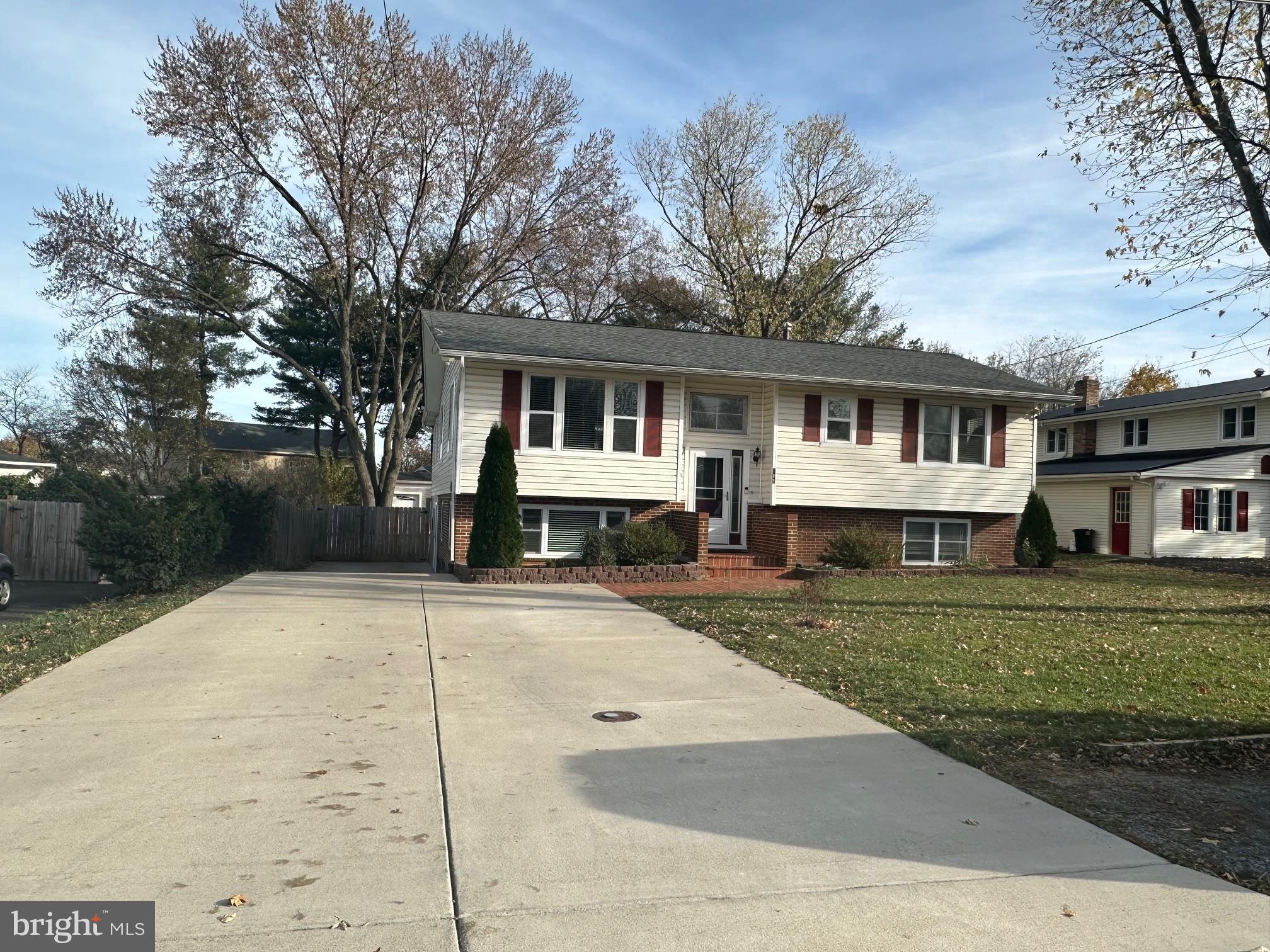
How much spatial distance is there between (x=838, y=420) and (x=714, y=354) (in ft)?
9.80

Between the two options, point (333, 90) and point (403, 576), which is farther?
point (333, 90)

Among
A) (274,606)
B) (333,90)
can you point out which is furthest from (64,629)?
(333,90)

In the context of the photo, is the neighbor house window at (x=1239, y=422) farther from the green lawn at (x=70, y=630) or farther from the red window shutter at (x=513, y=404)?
the green lawn at (x=70, y=630)

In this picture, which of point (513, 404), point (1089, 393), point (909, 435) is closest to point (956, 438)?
point (909, 435)

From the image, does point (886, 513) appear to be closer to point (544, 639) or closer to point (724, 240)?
point (544, 639)

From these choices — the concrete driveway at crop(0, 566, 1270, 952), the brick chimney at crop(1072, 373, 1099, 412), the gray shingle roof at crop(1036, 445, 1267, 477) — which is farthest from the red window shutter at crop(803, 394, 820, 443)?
the brick chimney at crop(1072, 373, 1099, 412)

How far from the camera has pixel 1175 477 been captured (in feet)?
89.6

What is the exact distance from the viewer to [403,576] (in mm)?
17984

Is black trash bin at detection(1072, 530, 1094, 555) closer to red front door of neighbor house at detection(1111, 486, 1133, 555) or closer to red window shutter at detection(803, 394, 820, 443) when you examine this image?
red front door of neighbor house at detection(1111, 486, 1133, 555)

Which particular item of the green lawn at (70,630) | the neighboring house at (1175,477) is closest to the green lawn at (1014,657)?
the green lawn at (70,630)

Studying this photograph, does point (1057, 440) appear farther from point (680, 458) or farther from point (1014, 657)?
point (1014, 657)

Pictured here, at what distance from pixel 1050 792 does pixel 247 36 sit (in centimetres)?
2651

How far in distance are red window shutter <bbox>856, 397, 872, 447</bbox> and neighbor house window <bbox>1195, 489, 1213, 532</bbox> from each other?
13.8m

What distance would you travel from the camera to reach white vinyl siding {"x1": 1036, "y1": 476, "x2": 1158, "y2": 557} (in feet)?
91.0
